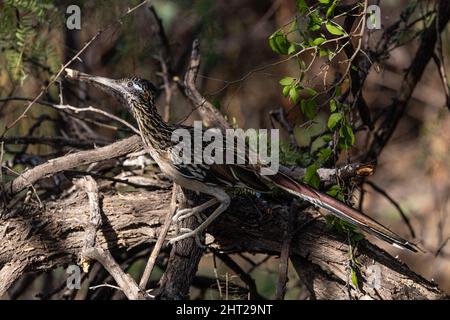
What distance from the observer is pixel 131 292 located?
3.59 metres

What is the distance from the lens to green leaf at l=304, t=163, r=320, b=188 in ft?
12.3

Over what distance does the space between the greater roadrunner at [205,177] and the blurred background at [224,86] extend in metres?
0.31

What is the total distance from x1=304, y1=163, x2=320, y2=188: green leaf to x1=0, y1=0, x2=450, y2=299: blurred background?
21.9 inches

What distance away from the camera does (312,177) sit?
3.76 meters

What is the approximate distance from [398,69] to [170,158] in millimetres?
5642

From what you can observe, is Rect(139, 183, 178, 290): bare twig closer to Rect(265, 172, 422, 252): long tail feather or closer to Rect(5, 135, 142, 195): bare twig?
Rect(5, 135, 142, 195): bare twig

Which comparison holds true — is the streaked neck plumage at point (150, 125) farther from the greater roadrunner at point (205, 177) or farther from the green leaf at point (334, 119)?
the green leaf at point (334, 119)

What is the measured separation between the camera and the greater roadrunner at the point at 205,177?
12.4 feet

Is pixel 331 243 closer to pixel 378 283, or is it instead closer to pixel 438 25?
pixel 378 283

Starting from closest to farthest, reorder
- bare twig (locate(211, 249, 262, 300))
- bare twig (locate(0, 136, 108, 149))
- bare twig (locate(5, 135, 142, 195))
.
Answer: bare twig (locate(5, 135, 142, 195))
bare twig (locate(211, 249, 262, 300))
bare twig (locate(0, 136, 108, 149))

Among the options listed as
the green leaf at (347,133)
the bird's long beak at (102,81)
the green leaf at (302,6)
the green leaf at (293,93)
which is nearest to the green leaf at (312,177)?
the green leaf at (347,133)

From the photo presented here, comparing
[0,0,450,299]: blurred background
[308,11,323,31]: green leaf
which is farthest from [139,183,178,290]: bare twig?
[308,11,323,31]: green leaf
